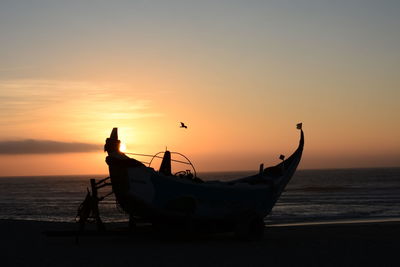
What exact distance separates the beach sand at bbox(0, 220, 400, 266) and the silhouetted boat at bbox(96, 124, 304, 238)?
54 centimetres

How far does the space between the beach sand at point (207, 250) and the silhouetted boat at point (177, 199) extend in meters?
0.54

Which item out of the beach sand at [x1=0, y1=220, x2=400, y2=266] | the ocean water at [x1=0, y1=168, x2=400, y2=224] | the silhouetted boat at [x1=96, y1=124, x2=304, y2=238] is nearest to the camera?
the beach sand at [x1=0, y1=220, x2=400, y2=266]

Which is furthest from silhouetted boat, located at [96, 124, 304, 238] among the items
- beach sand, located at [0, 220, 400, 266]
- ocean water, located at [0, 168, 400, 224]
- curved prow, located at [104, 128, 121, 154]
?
ocean water, located at [0, 168, 400, 224]

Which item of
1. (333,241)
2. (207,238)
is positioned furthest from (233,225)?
(333,241)

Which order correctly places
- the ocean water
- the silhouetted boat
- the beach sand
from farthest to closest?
the ocean water → the silhouetted boat → the beach sand

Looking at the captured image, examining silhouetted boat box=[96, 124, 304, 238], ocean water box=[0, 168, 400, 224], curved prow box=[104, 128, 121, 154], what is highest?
curved prow box=[104, 128, 121, 154]

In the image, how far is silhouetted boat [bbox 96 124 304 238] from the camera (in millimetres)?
16266

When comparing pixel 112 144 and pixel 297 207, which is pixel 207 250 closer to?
pixel 112 144

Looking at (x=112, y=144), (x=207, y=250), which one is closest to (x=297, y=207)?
(x=112, y=144)

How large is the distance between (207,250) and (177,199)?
86.8 inches

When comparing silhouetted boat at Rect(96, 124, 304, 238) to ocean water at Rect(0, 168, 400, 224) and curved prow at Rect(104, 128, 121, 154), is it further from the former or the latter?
ocean water at Rect(0, 168, 400, 224)

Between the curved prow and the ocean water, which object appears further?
the ocean water

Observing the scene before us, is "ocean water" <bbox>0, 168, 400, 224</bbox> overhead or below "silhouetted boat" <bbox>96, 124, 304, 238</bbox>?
below

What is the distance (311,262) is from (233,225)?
4.61 meters
